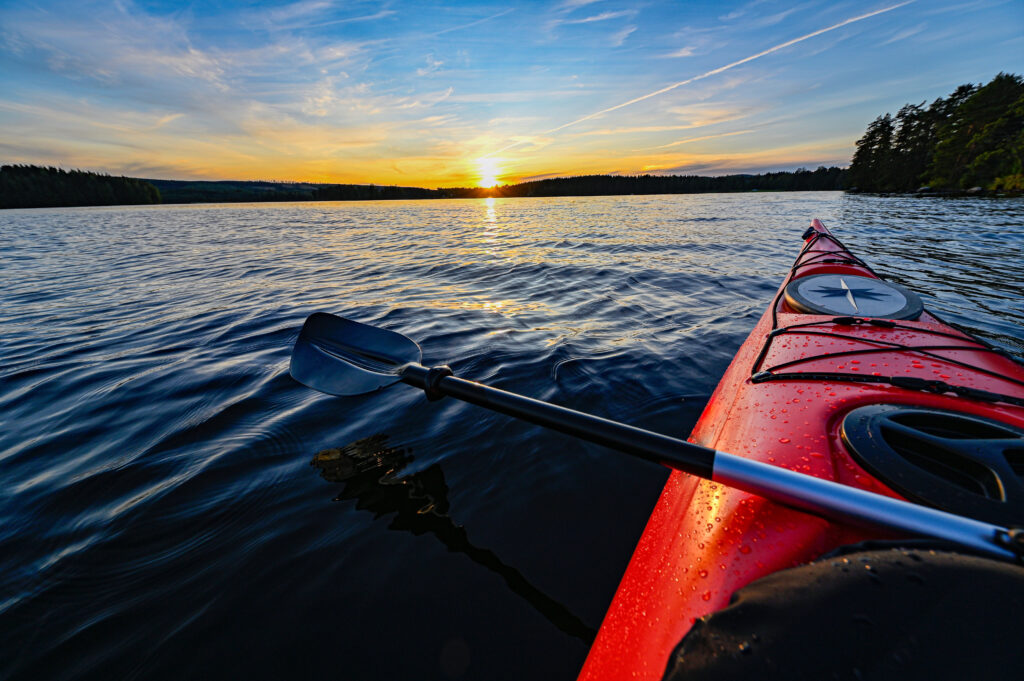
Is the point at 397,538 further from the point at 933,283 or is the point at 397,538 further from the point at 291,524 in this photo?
the point at 933,283

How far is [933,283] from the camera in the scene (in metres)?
7.17

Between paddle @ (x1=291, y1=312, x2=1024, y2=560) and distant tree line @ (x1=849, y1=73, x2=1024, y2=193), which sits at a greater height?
distant tree line @ (x1=849, y1=73, x2=1024, y2=193)

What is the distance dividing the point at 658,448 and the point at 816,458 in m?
0.61

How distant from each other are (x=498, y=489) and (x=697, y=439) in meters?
1.28

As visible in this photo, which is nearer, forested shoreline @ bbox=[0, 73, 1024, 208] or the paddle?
the paddle

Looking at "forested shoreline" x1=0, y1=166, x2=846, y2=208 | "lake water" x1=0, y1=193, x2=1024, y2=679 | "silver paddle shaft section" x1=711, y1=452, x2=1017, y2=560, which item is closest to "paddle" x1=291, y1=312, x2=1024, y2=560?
"silver paddle shaft section" x1=711, y1=452, x2=1017, y2=560

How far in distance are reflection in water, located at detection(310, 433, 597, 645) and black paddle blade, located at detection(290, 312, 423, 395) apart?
0.49 metres

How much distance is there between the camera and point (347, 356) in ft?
11.1

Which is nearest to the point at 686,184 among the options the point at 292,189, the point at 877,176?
the point at 877,176

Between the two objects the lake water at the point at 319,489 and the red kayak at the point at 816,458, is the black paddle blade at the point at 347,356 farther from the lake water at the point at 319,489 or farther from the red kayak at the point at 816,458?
the red kayak at the point at 816,458

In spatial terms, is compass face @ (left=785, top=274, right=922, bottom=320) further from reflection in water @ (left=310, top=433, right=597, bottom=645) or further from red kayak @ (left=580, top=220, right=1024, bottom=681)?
reflection in water @ (left=310, top=433, right=597, bottom=645)

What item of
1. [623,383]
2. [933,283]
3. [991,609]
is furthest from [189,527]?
[933,283]

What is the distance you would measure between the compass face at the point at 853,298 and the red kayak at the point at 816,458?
55cm

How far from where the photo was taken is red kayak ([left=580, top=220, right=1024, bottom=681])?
108 cm
